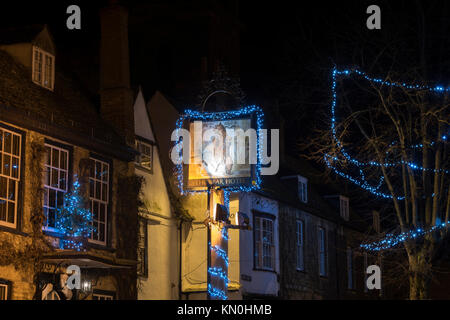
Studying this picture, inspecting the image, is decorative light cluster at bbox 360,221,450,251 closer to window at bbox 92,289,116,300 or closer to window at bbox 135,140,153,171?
window at bbox 92,289,116,300

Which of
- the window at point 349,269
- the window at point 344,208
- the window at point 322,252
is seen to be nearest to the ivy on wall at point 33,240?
the window at point 322,252

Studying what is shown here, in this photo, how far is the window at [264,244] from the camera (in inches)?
1152

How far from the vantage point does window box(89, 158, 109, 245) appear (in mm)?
20875

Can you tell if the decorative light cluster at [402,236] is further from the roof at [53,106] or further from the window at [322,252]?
the window at [322,252]

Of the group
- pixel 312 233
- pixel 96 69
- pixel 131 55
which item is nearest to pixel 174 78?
pixel 131 55

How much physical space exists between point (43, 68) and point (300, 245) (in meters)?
15.9

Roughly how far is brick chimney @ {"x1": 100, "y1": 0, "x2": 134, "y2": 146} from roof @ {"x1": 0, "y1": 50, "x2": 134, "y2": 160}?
0.41 meters

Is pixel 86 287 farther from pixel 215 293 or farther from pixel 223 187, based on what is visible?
pixel 223 187

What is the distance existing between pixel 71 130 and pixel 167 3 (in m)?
17.4

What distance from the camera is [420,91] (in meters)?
20.5

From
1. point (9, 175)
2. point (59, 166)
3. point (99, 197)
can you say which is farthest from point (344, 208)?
point (9, 175)

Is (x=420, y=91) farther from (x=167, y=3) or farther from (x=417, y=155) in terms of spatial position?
(x=167, y=3)

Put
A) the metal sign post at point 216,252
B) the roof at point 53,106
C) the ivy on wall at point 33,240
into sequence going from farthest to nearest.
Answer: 1. the metal sign post at point 216,252
2. the roof at point 53,106
3. the ivy on wall at point 33,240

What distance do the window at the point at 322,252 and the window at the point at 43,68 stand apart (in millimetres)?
17866
